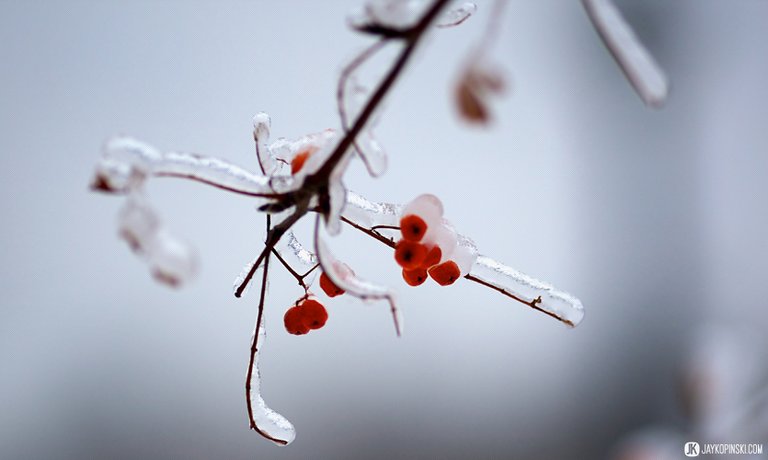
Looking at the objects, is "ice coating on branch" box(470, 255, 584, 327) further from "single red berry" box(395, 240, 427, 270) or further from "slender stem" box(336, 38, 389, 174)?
"slender stem" box(336, 38, 389, 174)

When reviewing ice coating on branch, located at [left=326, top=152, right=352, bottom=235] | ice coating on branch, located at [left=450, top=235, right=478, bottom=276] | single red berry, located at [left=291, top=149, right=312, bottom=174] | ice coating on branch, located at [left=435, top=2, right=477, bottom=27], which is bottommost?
ice coating on branch, located at [left=326, top=152, right=352, bottom=235]

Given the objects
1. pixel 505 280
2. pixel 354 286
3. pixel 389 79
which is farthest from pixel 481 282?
pixel 389 79

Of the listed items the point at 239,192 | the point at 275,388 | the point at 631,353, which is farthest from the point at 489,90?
the point at 631,353

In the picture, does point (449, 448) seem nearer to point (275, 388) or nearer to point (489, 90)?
point (275, 388)

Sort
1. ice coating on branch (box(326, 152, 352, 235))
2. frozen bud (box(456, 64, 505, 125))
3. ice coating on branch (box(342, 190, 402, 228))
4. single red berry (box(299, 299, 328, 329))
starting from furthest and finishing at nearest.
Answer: single red berry (box(299, 299, 328, 329)) → ice coating on branch (box(342, 190, 402, 228)) → ice coating on branch (box(326, 152, 352, 235)) → frozen bud (box(456, 64, 505, 125))

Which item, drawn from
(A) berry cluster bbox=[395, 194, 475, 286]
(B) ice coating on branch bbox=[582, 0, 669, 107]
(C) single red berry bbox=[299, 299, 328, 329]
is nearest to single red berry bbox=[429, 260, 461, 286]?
(A) berry cluster bbox=[395, 194, 475, 286]
